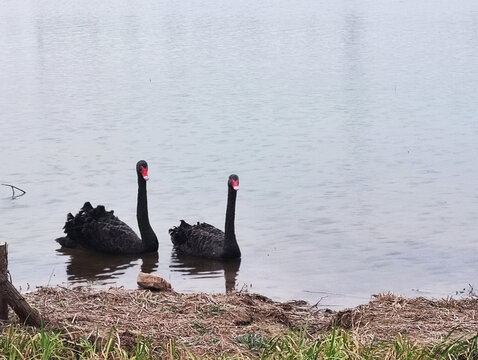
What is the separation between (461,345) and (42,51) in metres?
25.1

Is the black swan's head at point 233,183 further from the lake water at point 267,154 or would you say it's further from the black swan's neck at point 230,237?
the lake water at point 267,154

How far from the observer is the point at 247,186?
11.9 meters

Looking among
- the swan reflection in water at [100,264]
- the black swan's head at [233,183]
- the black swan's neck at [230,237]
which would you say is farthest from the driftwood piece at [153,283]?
the black swan's head at [233,183]

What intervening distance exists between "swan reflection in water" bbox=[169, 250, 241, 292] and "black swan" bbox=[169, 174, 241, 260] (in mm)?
43

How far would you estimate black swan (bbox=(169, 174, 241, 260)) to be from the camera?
912cm

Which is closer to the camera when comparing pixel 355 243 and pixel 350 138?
pixel 355 243

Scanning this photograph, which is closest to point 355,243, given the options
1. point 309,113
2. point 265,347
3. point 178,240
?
point 178,240

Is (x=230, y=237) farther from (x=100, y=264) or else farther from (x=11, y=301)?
(x=11, y=301)

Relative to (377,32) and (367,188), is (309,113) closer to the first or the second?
(367,188)

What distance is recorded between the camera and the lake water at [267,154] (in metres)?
9.00

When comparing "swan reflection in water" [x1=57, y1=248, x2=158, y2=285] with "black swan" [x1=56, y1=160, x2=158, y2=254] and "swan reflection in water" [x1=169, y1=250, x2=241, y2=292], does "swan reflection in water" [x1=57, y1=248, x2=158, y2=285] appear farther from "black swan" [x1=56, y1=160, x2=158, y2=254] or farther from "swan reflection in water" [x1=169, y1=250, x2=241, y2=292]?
"swan reflection in water" [x1=169, y1=250, x2=241, y2=292]

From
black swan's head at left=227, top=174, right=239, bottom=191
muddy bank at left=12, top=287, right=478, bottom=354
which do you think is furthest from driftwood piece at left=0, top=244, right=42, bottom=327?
black swan's head at left=227, top=174, right=239, bottom=191

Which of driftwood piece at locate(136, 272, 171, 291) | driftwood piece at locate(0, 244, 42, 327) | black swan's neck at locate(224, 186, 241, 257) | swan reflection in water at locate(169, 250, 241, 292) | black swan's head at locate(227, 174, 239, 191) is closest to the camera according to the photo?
driftwood piece at locate(0, 244, 42, 327)

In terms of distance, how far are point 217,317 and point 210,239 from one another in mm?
3443
